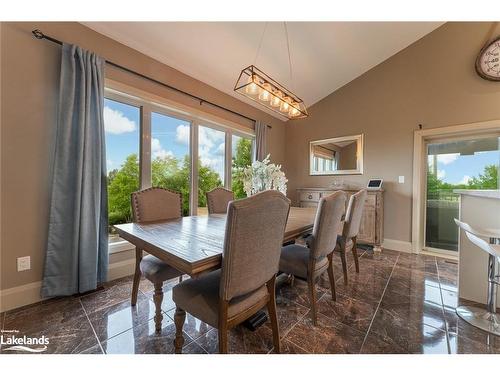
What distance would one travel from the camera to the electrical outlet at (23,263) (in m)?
1.73

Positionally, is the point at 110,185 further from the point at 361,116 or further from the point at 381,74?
the point at 381,74

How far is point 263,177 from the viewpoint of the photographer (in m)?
2.11

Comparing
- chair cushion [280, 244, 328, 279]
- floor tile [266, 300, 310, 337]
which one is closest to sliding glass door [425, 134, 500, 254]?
chair cushion [280, 244, 328, 279]

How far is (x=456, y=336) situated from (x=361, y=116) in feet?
10.5

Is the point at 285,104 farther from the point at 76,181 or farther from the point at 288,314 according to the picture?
the point at 76,181

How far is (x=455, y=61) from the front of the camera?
2.86 meters

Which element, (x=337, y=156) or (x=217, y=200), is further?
(x=337, y=156)

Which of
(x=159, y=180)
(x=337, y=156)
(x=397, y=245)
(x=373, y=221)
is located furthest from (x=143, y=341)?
(x=337, y=156)

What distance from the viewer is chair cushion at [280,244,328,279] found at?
62.3 inches

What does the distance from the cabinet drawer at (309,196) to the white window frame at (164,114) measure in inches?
59.0

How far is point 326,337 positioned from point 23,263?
2472 millimetres

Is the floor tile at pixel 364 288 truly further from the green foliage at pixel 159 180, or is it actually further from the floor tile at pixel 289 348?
the green foliage at pixel 159 180

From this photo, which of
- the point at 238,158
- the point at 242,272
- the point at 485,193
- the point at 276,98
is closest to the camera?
the point at 242,272

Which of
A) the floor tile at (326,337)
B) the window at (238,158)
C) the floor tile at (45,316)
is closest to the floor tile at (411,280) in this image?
the floor tile at (326,337)
